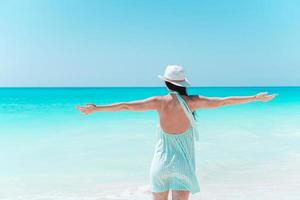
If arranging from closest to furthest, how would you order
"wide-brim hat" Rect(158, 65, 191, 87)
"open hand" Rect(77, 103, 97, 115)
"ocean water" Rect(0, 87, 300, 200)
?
"wide-brim hat" Rect(158, 65, 191, 87) → "open hand" Rect(77, 103, 97, 115) → "ocean water" Rect(0, 87, 300, 200)

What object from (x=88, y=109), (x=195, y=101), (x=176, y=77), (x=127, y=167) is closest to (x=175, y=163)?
(x=195, y=101)

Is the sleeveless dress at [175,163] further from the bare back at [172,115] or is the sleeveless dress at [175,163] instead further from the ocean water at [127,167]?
the ocean water at [127,167]

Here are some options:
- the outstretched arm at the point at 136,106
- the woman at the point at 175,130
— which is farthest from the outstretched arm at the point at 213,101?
the outstretched arm at the point at 136,106

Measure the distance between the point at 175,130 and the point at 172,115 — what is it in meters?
0.11

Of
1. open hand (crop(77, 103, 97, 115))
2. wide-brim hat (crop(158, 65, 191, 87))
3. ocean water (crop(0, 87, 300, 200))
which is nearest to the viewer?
wide-brim hat (crop(158, 65, 191, 87))

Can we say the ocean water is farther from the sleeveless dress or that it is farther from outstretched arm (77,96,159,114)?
outstretched arm (77,96,159,114)

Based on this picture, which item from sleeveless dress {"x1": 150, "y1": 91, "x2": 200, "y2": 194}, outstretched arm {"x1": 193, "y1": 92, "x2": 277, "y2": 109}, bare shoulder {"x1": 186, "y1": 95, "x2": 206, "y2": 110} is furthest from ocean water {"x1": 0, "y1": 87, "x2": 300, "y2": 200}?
bare shoulder {"x1": 186, "y1": 95, "x2": 206, "y2": 110}

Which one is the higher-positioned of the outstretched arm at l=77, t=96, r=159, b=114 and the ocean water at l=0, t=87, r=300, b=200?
the outstretched arm at l=77, t=96, r=159, b=114

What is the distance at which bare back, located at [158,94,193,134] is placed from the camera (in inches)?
120

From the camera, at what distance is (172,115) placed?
3.06m

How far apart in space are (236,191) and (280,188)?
24.8 inches

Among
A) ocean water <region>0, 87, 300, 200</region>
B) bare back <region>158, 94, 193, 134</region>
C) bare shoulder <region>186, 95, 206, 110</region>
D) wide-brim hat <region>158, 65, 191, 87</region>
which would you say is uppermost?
wide-brim hat <region>158, 65, 191, 87</region>

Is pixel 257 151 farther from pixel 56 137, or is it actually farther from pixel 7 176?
pixel 56 137

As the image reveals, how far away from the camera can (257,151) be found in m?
9.42
